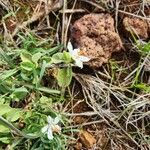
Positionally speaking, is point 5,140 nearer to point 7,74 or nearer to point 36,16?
point 7,74

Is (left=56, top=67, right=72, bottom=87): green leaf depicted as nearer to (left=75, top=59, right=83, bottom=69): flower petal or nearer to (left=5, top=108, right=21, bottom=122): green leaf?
(left=75, top=59, right=83, bottom=69): flower petal

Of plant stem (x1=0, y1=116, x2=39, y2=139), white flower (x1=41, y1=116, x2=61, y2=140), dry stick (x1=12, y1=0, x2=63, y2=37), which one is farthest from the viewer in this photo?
dry stick (x1=12, y1=0, x2=63, y2=37)

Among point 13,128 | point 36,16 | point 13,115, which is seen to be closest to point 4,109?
point 13,115

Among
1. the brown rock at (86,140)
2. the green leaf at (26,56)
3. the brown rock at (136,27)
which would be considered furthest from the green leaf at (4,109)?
the brown rock at (136,27)

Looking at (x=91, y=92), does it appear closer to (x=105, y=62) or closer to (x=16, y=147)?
(x=105, y=62)

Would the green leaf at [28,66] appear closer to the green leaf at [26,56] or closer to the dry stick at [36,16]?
the green leaf at [26,56]

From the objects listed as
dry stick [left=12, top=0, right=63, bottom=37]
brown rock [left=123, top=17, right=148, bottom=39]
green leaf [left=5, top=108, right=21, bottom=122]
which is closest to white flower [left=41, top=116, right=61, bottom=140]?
green leaf [left=5, top=108, right=21, bottom=122]
